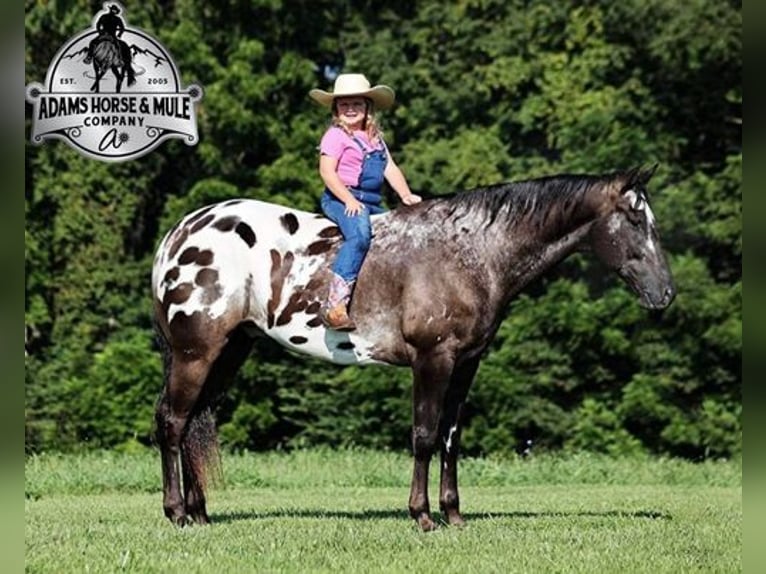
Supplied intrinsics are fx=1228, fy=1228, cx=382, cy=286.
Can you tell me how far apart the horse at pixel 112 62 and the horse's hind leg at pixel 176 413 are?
7519 mm

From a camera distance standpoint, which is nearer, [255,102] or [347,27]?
[255,102]

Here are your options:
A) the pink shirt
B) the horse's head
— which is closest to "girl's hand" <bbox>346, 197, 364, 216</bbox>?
the pink shirt

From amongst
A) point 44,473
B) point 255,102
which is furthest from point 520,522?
point 255,102

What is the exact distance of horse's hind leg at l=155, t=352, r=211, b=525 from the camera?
7629 mm

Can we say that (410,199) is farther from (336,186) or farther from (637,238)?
(637,238)

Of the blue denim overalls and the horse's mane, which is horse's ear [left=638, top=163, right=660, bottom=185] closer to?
the horse's mane

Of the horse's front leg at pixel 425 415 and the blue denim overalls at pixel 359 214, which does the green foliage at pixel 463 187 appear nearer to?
the blue denim overalls at pixel 359 214

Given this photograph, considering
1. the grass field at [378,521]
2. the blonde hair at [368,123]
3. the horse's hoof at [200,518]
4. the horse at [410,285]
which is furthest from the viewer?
the horse's hoof at [200,518]

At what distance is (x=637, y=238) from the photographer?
752 cm

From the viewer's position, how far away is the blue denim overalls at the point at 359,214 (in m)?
7.36

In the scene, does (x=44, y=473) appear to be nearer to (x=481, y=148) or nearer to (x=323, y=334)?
(x=323, y=334)

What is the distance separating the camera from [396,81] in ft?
72.0

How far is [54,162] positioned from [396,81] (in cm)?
615

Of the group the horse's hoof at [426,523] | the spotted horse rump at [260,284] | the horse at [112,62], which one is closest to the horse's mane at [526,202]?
the spotted horse rump at [260,284]
